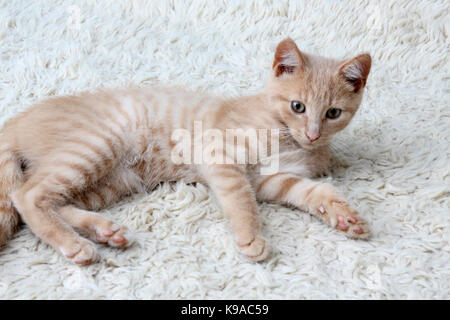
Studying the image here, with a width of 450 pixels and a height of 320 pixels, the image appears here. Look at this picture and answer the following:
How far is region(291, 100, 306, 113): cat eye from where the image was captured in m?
1.47

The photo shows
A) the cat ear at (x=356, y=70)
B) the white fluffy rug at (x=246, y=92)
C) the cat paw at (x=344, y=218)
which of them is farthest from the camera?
the cat ear at (x=356, y=70)

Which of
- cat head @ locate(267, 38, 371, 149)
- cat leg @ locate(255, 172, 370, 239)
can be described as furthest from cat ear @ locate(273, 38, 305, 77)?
cat leg @ locate(255, 172, 370, 239)

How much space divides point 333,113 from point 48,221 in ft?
2.76

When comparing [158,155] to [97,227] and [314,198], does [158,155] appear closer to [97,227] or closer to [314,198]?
[97,227]

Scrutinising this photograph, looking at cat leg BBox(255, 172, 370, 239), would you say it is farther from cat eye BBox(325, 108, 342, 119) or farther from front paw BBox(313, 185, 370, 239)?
cat eye BBox(325, 108, 342, 119)

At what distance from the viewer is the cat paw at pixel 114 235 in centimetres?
129

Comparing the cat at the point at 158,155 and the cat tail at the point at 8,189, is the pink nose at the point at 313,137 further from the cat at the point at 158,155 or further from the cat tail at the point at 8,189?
the cat tail at the point at 8,189

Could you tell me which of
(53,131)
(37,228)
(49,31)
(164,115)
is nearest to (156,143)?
(164,115)

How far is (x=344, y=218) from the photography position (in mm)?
1328

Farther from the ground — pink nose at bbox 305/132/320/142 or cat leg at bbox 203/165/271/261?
pink nose at bbox 305/132/320/142

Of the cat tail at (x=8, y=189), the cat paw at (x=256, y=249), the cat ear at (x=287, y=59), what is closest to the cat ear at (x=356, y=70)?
the cat ear at (x=287, y=59)

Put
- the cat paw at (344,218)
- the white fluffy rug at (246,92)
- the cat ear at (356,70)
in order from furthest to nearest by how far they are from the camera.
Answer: the cat ear at (356,70) < the cat paw at (344,218) < the white fluffy rug at (246,92)

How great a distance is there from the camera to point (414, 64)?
208cm
